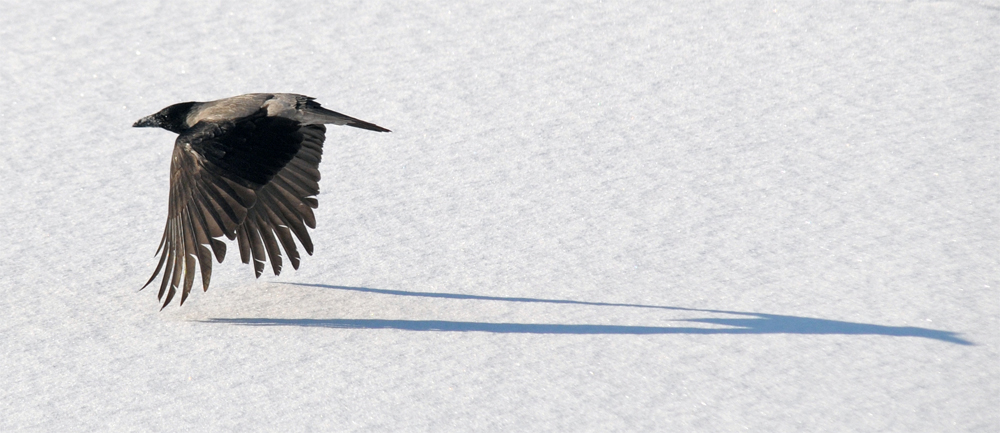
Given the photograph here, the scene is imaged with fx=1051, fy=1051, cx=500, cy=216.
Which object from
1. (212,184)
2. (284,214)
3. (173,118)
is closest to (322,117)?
(284,214)

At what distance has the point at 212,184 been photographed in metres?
3.63

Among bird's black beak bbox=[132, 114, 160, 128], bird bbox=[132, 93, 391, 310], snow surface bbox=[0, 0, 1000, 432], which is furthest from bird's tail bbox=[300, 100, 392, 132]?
bird's black beak bbox=[132, 114, 160, 128]

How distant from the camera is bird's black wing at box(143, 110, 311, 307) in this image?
347 centimetres

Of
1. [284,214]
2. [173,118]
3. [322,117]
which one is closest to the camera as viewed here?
[284,214]

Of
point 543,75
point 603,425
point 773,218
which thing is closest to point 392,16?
point 543,75

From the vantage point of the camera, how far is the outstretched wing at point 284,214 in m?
3.68

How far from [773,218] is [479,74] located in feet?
7.25

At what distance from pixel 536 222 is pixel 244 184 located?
1.36 meters

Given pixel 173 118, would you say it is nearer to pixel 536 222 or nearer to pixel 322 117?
pixel 322 117

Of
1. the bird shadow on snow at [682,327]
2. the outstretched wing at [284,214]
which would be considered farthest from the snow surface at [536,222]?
the outstretched wing at [284,214]

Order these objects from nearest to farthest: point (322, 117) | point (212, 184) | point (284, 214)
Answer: point (212, 184) < point (284, 214) < point (322, 117)

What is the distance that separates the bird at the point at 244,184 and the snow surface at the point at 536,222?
11.5 inches

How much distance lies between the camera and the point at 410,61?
624cm

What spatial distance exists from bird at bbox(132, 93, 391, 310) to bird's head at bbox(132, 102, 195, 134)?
1.05ft
